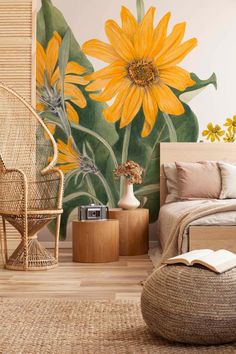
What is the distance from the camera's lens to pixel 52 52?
5891 mm

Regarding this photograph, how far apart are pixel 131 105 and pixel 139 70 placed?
0.33 metres

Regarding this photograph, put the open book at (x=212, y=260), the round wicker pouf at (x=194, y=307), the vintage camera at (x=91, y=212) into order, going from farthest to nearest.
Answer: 1. the vintage camera at (x=91, y=212)
2. the open book at (x=212, y=260)
3. the round wicker pouf at (x=194, y=307)

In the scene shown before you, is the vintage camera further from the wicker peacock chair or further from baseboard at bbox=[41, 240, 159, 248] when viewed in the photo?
baseboard at bbox=[41, 240, 159, 248]

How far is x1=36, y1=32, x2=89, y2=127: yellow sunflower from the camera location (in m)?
5.88

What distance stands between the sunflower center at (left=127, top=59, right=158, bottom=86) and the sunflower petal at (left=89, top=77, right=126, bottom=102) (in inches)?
4.4

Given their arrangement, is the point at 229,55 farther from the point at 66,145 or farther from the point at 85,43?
the point at 66,145

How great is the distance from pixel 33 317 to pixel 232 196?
112 inches

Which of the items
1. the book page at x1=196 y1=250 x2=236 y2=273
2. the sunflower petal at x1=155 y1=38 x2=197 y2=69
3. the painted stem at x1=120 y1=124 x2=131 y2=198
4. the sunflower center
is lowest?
the book page at x1=196 y1=250 x2=236 y2=273

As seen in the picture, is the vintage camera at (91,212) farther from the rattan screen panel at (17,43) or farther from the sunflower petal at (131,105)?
the rattan screen panel at (17,43)

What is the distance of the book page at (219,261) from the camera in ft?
8.09

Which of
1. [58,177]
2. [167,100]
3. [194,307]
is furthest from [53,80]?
[194,307]

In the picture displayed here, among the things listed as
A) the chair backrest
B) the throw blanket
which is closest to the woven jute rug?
the throw blanket

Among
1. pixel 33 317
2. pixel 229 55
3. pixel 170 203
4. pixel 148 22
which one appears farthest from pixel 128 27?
pixel 33 317

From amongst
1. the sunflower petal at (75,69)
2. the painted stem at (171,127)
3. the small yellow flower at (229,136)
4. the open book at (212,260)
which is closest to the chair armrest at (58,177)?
the sunflower petal at (75,69)
